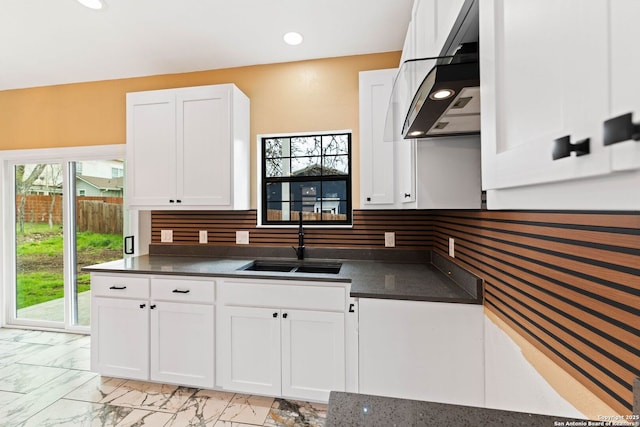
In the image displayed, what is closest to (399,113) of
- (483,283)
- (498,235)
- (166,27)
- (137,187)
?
(498,235)

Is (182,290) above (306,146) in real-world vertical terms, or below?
below

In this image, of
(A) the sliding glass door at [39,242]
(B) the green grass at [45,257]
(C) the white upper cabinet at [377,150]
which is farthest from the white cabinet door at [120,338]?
(C) the white upper cabinet at [377,150]

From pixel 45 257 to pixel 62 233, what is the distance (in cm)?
39

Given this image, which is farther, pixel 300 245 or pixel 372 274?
pixel 300 245

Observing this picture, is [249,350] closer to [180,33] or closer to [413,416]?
[413,416]

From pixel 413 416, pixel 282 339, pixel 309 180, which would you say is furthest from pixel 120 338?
pixel 413 416

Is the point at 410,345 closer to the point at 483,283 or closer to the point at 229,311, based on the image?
the point at 483,283

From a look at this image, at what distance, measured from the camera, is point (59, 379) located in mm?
2283

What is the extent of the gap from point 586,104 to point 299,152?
8.10 feet

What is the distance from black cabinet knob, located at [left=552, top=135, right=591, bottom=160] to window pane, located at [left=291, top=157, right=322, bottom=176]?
2353 mm

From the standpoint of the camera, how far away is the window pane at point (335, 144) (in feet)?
8.61

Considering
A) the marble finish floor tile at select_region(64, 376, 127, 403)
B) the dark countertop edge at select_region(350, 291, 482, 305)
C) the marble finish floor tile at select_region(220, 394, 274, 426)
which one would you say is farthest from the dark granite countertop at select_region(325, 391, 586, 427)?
the marble finish floor tile at select_region(64, 376, 127, 403)

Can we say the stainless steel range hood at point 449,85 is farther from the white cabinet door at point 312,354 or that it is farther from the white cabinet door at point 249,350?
the white cabinet door at point 249,350

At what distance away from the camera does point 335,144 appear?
2645 mm
